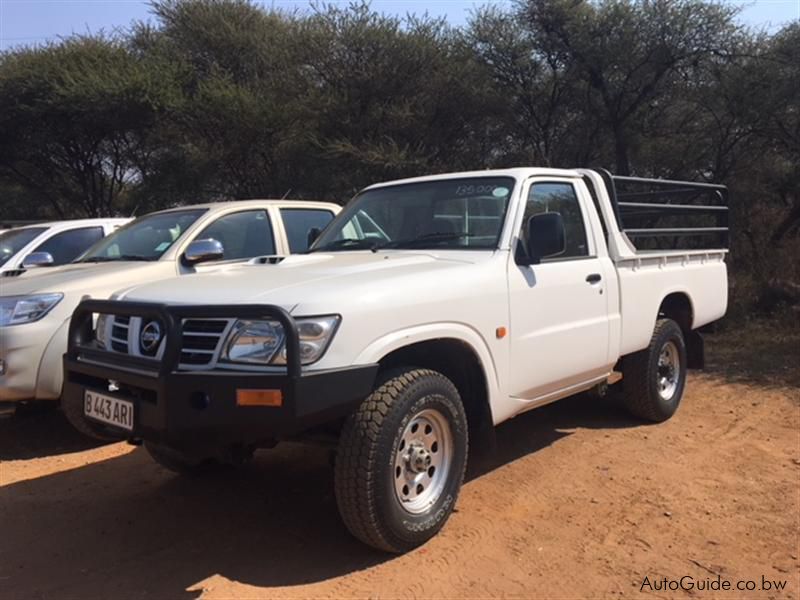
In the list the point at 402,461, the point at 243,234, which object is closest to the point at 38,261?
the point at 243,234

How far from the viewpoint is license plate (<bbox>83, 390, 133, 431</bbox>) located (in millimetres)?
3285

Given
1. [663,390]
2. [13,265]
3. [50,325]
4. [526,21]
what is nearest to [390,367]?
[50,325]

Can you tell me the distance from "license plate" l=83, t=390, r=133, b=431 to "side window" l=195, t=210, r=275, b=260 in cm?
265

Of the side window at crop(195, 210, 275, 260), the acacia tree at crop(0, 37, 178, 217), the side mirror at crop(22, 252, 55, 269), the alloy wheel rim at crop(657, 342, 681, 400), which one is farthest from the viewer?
the acacia tree at crop(0, 37, 178, 217)

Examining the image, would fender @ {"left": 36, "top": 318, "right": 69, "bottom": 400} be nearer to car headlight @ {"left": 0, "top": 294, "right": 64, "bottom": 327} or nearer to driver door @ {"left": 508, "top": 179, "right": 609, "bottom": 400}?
car headlight @ {"left": 0, "top": 294, "right": 64, "bottom": 327}

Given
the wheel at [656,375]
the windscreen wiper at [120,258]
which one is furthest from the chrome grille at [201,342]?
the wheel at [656,375]

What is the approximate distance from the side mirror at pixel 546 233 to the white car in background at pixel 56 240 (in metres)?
4.75

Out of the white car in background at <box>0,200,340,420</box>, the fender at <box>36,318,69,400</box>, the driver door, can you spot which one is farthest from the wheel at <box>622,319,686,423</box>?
the fender at <box>36,318,69,400</box>

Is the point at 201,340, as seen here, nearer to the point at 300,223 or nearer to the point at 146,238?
the point at 146,238

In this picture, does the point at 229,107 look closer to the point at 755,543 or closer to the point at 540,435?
the point at 540,435

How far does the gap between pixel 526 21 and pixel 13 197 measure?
1888cm

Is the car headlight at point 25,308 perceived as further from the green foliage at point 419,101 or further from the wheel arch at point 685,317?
the green foliage at point 419,101

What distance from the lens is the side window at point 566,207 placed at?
468 centimetres

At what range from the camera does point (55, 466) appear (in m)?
Result: 5.15
